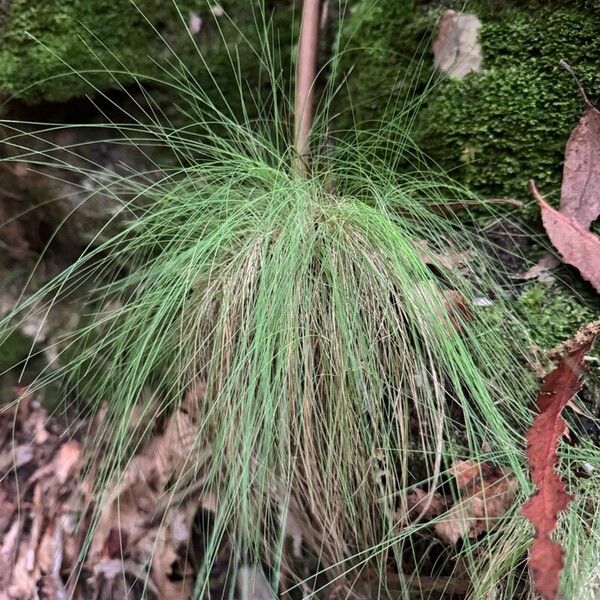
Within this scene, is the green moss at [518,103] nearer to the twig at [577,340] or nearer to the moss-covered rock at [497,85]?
the moss-covered rock at [497,85]

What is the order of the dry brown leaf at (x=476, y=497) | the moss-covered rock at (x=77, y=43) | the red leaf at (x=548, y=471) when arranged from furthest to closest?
the moss-covered rock at (x=77, y=43) < the dry brown leaf at (x=476, y=497) < the red leaf at (x=548, y=471)

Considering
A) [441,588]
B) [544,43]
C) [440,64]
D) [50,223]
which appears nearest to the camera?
[441,588]

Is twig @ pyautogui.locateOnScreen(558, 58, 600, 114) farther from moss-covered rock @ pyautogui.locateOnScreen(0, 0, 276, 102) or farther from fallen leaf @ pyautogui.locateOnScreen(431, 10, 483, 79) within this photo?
moss-covered rock @ pyautogui.locateOnScreen(0, 0, 276, 102)

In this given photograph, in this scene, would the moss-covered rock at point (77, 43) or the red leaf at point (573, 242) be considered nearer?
the red leaf at point (573, 242)

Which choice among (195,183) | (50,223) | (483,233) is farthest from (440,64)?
(50,223)

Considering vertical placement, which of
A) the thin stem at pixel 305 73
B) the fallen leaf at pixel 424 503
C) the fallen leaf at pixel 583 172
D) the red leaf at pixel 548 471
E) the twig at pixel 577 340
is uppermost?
the thin stem at pixel 305 73

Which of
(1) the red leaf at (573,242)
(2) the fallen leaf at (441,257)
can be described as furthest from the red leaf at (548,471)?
(2) the fallen leaf at (441,257)

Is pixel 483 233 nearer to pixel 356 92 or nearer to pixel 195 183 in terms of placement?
pixel 356 92
